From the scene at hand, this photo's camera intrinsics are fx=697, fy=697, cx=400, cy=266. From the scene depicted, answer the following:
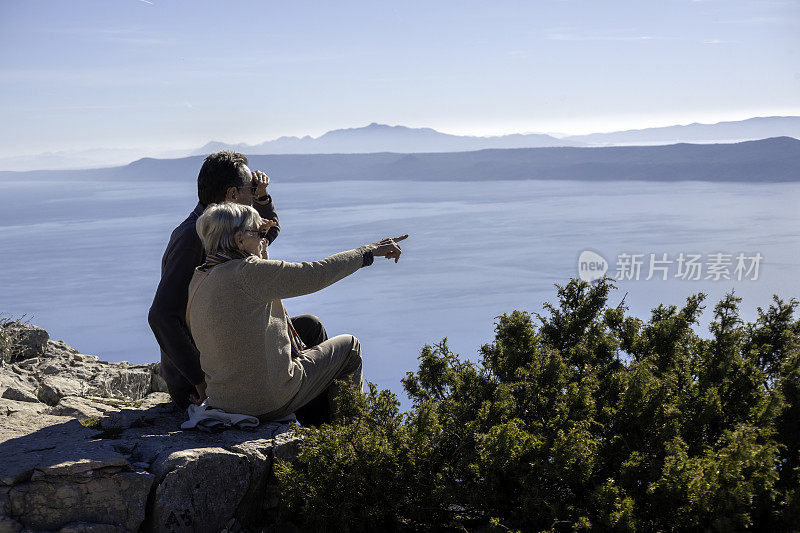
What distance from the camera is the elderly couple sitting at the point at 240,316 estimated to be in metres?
3.78

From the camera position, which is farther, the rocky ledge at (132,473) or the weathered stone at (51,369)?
the weathered stone at (51,369)

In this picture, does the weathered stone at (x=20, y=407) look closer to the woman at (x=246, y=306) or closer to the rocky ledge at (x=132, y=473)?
the rocky ledge at (x=132, y=473)

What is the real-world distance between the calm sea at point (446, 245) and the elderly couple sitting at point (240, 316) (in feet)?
126

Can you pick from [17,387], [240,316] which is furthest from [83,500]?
[17,387]

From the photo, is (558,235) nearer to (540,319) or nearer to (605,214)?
(605,214)

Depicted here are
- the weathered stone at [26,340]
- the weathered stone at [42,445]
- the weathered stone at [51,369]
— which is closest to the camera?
the weathered stone at [42,445]

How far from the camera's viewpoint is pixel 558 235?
325 ft

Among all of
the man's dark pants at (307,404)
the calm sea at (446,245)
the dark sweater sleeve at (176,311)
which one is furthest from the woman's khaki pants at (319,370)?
the calm sea at (446,245)

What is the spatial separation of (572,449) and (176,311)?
251cm

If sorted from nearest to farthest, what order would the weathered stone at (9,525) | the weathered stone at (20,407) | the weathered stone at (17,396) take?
the weathered stone at (9,525) < the weathered stone at (20,407) < the weathered stone at (17,396)

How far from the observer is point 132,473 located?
362 cm

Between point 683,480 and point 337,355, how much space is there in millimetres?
2164

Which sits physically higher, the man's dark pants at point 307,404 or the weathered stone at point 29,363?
the man's dark pants at point 307,404

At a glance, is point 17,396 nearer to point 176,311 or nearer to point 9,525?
point 176,311
